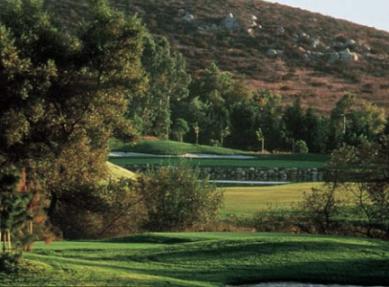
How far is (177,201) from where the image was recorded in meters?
28.5

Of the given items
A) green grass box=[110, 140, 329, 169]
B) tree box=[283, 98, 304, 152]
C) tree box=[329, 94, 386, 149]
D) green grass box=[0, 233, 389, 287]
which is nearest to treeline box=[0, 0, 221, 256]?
green grass box=[0, 233, 389, 287]

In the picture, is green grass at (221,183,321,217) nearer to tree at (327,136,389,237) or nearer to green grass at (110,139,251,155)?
tree at (327,136,389,237)

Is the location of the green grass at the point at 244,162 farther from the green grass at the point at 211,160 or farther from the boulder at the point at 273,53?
the boulder at the point at 273,53

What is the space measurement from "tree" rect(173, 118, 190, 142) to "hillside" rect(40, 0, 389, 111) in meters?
26.4

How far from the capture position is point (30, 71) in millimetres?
23969

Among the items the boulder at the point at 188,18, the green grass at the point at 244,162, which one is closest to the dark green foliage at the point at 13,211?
the green grass at the point at 244,162

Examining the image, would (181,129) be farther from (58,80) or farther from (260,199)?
(58,80)

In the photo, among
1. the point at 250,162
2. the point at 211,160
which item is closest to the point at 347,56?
the point at 211,160

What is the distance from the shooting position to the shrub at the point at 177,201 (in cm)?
2853

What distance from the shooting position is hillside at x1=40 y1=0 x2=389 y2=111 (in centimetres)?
10988

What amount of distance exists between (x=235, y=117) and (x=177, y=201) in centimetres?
4318

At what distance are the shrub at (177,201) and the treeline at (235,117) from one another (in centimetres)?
3338

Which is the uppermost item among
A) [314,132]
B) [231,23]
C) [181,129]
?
[231,23]

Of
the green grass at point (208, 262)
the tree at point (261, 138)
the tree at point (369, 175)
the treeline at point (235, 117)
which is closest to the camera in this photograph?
the green grass at point (208, 262)
